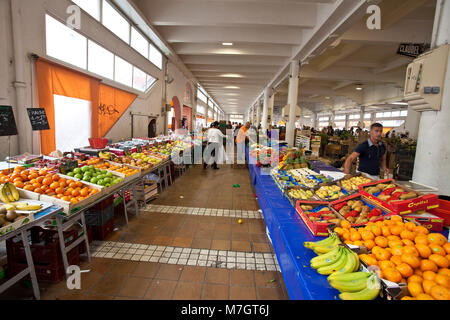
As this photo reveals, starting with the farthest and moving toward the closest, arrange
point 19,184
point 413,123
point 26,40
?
1. point 413,123
2. point 26,40
3. point 19,184

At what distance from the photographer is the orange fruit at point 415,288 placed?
1302 mm

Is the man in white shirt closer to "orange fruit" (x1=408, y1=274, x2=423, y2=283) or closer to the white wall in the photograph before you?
the white wall

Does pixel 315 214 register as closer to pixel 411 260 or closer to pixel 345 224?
pixel 345 224

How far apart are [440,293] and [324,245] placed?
29.5 inches

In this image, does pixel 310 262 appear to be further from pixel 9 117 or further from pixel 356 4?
pixel 356 4

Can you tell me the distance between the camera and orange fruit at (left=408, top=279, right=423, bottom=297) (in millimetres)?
1302

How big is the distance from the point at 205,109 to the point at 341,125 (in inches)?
754

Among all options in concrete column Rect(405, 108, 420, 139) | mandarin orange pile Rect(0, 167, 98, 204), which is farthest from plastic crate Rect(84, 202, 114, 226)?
concrete column Rect(405, 108, 420, 139)

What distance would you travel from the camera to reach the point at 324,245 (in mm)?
1885

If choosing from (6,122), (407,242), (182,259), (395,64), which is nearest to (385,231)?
(407,242)

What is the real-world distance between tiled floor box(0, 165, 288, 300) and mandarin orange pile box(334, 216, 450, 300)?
1.28 m

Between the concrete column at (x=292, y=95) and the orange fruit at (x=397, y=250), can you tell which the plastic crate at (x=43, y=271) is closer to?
the orange fruit at (x=397, y=250)
